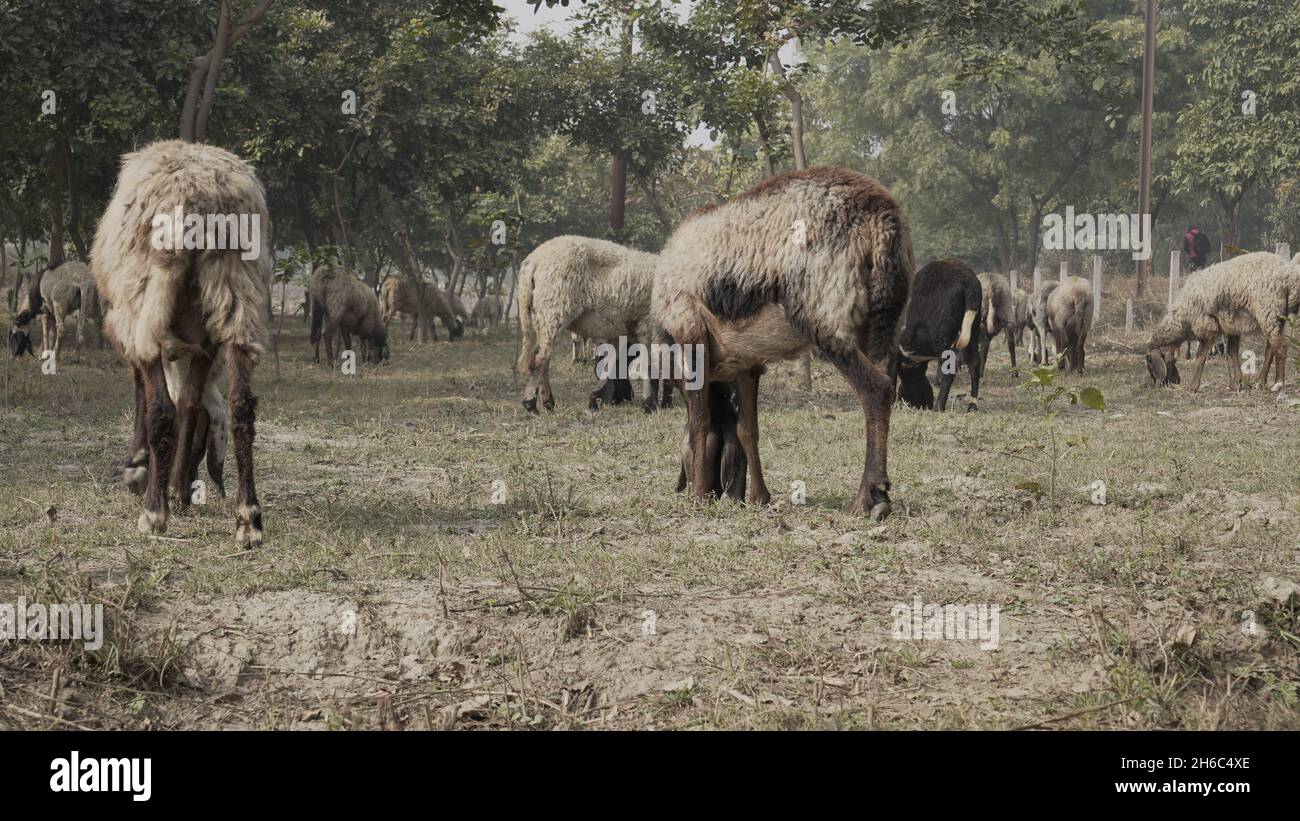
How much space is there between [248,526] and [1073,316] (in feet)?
56.5

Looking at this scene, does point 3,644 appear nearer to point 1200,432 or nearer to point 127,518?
point 127,518

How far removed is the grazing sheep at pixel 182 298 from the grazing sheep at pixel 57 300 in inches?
514

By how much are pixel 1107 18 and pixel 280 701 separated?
45399 millimetres

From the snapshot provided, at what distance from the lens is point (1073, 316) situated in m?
21.0

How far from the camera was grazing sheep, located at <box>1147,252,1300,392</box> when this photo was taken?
55.6 feet

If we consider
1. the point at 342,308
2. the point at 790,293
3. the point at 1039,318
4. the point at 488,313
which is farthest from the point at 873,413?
the point at 488,313

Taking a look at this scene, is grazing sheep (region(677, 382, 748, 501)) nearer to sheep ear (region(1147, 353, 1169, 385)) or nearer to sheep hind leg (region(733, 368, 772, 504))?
sheep hind leg (region(733, 368, 772, 504))

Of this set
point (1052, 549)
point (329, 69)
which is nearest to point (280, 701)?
point (1052, 549)

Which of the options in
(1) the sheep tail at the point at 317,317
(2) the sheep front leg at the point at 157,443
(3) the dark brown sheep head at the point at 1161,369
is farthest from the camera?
(1) the sheep tail at the point at 317,317

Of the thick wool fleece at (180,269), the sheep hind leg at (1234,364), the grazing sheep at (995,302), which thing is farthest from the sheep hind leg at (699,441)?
the grazing sheep at (995,302)

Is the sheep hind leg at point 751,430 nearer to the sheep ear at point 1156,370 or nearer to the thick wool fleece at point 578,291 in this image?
the thick wool fleece at point 578,291

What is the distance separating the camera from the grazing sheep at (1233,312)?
1694 cm

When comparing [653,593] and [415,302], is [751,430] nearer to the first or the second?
[653,593]

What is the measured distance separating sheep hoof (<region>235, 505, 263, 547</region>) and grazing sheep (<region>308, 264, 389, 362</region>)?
14.4 meters
